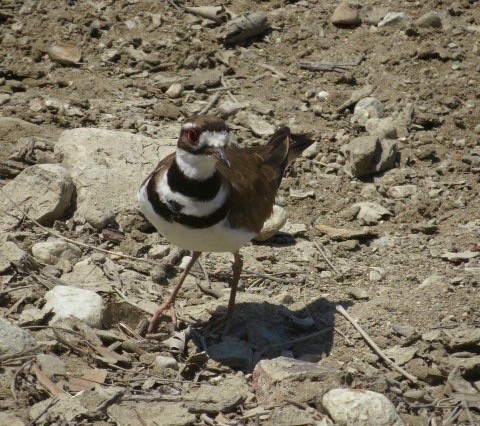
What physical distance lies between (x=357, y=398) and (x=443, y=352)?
122 centimetres

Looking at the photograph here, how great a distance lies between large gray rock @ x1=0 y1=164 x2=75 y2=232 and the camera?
692 cm

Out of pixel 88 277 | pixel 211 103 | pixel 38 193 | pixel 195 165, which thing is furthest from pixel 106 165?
pixel 195 165

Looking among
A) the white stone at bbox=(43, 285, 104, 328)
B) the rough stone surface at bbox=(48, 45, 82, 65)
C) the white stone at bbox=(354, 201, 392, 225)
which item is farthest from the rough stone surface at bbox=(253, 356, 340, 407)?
the rough stone surface at bbox=(48, 45, 82, 65)

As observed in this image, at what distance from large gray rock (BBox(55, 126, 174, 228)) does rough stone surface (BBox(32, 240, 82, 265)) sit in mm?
411

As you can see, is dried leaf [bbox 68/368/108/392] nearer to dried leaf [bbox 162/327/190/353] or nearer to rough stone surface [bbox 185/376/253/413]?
rough stone surface [bbox 185/376/253/413]

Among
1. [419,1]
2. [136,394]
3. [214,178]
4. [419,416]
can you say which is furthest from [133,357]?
[419,1]

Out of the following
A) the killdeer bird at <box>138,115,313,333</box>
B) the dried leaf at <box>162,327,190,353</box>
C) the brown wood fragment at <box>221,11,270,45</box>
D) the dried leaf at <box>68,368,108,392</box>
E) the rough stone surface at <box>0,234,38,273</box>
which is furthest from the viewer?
the brown wood fragment at <box>221,11,270,45</box>

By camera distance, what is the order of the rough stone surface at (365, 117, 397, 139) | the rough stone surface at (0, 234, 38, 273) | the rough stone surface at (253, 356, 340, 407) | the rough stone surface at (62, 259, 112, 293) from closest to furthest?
the rough stone surface at (253, 356, 340, 407) < the rough stone surface at (0, 234, 38, 273) < the rough stone surface at (62, 259, 112, 293) < the rough stone surface at (365, 117, 397, 139)

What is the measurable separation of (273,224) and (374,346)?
1.53 meters

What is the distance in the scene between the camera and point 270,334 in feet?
21.1

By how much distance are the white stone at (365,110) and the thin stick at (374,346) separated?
8.70 feet

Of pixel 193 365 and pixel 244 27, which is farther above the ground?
pixel 244 27

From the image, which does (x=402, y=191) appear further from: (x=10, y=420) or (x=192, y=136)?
(x=10, y=420)

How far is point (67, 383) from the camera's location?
515 centimetres
